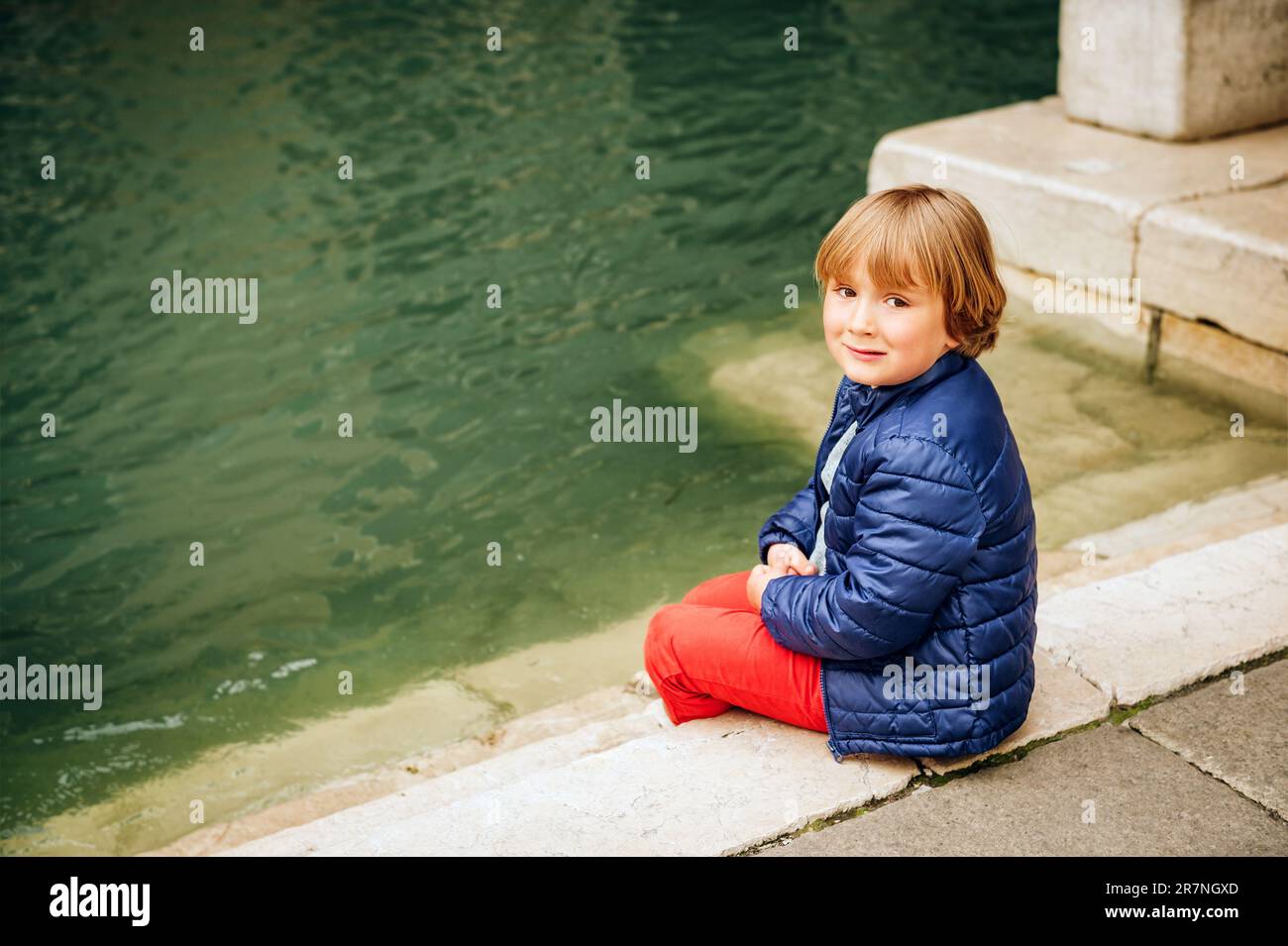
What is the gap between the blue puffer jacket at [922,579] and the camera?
2477 millimetres

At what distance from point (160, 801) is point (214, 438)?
2599mm

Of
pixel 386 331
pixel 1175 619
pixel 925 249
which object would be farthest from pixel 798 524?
pixel 386 331

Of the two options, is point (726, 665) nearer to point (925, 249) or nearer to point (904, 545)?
point (904, 545)

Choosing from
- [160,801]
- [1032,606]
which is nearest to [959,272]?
[1032,606]

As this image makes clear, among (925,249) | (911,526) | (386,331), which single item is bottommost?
(386,331)

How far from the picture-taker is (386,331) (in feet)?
23.9

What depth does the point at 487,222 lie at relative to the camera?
335 inches

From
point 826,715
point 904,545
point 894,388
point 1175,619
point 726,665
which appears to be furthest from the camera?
point 1175,619

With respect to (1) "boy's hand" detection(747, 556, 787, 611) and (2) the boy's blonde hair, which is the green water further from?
(2) the boy's blonde hair

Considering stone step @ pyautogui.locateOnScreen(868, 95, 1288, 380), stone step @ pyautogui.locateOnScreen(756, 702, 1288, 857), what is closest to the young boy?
stone step @ pyautogui.locateOnScreen(756, 702, 1288, 857)

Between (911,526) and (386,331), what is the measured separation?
207 inches

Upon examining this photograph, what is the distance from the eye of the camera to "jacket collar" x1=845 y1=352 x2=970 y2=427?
2.60 meters

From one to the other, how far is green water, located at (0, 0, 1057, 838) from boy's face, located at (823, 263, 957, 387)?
8.20ft
